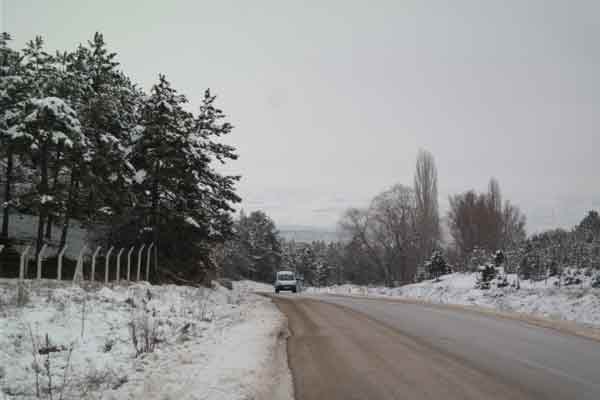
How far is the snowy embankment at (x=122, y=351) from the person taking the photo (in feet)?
19.9

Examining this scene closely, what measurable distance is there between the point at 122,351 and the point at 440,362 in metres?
5.47

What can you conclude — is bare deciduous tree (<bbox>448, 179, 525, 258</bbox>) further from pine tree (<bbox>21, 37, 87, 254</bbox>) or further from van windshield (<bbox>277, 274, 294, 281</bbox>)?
pine tree (<bbox>21, 37, 87, 254</bbox>)

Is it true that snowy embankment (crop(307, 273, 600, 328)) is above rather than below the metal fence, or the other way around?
below

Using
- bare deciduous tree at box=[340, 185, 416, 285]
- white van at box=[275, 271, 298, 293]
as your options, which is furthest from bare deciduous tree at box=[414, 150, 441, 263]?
white van at box=[275, 271, 298, 293]

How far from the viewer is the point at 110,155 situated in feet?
76.4

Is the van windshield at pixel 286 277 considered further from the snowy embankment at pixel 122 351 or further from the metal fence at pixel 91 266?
the snowy embankment at pixel 122 351

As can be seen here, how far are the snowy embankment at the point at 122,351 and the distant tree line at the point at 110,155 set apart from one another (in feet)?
36.3

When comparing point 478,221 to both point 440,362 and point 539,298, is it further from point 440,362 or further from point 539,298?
point 440,362

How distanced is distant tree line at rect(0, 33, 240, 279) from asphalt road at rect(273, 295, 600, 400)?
13.4 m

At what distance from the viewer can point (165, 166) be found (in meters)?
23.6

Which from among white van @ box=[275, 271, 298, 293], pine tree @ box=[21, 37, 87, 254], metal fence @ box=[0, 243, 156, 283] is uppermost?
pine tree @ box=[21, 37, 87, 254]

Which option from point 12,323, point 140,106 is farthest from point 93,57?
point 12,323

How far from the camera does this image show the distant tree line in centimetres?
2133

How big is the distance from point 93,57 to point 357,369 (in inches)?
961
